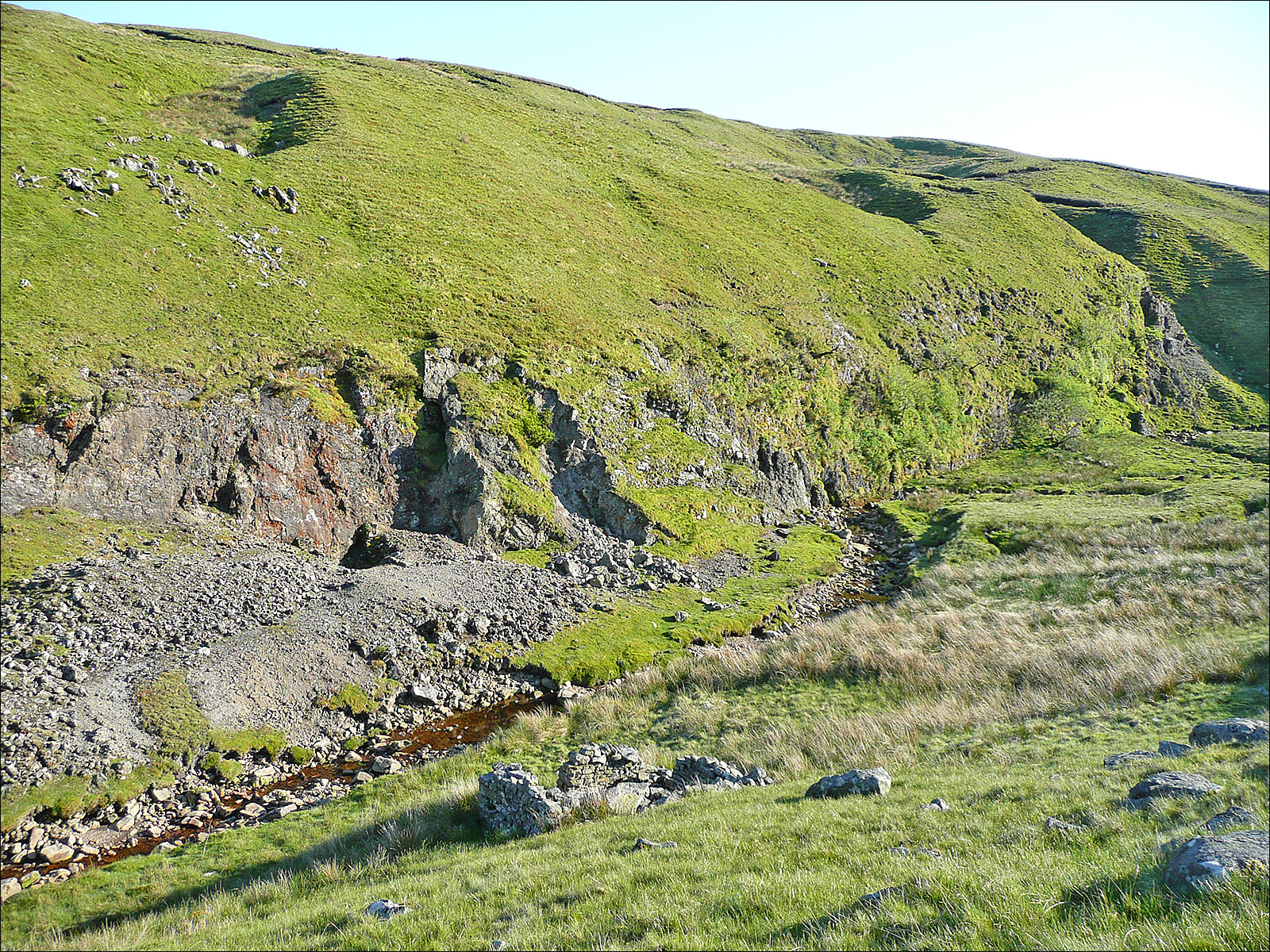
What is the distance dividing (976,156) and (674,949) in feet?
779

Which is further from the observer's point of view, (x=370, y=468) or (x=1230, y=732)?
(x=370, y=468)

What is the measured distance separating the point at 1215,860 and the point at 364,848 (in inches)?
588

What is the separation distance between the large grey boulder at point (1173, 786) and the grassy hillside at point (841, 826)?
1.28ft

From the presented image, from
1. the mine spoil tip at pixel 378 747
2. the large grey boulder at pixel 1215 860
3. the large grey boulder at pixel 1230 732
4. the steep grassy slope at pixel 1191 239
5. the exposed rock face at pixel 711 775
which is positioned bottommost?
the mine spoil tip at pixel 378 747

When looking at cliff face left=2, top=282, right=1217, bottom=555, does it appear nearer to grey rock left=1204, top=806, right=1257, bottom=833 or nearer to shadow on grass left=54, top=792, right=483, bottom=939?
shadow on grass left=54, top=792, right=483, bottom=939

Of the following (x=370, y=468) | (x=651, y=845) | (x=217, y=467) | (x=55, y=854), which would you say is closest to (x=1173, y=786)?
(x=651, y=845)

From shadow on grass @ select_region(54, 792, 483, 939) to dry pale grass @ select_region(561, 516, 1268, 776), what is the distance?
690 cm

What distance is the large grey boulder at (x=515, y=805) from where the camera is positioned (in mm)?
14422

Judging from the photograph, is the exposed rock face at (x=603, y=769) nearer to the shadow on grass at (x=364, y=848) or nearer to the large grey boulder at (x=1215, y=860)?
the shadow on grass at (x=364, y=848)

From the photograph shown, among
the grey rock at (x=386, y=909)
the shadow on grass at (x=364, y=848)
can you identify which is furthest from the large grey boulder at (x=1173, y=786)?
the shadow on grass at (x=364, y=848)

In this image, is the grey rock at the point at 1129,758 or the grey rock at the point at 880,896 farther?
the grey rock at the point at 1129,758

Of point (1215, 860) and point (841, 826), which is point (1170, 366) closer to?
point (841, 826)

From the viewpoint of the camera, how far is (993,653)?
24188mm

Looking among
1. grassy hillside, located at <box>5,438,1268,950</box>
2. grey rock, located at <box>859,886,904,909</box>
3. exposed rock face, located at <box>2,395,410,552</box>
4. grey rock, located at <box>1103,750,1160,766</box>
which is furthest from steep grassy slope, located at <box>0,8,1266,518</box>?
grey rock, located at <box>859,886,904,909</box>
